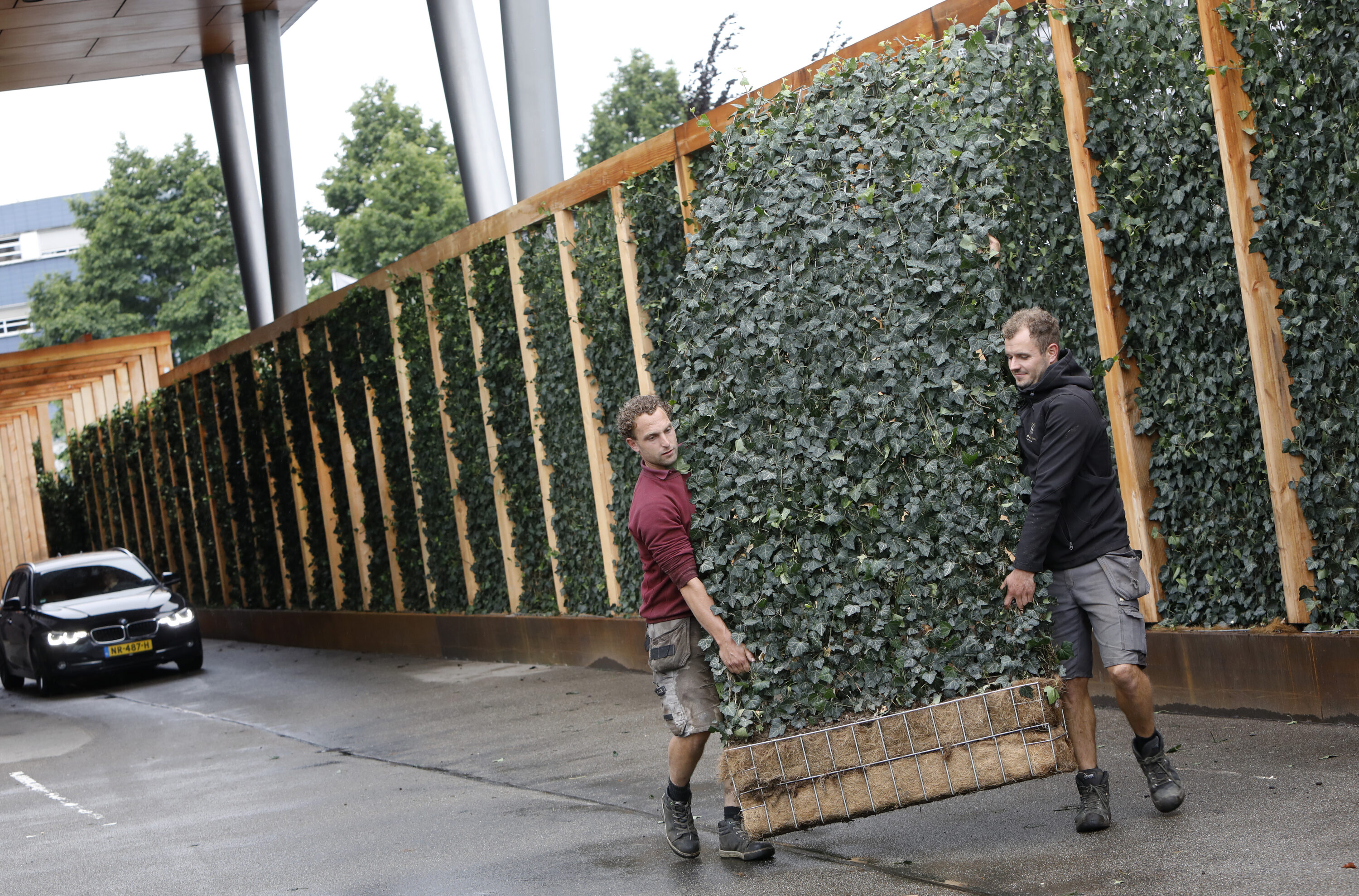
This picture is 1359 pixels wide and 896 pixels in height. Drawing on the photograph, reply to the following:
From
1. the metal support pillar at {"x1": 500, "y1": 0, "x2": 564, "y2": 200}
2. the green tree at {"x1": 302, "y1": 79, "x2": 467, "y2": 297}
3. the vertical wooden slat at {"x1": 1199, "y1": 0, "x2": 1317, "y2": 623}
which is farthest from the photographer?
the green tree at {"x1": 302, "y1": 79, "x2": 467, "y2": 297}

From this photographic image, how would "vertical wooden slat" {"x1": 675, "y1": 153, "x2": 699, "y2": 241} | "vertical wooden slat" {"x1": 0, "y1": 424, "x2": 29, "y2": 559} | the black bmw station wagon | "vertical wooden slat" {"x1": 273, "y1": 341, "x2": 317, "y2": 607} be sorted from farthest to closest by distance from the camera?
"vertical wooden slat" {"x1": 0, "y1": 424, "x2": 29, "y2": 559}, "vertical wooden slat" {"x1": 273, "y1": 341, "x2": 317, "y2": 607}, the black bmw station wagon, "vertical wooden slat" {"x1": 675, "y1": 153, "x2": 699, "y2": 241}

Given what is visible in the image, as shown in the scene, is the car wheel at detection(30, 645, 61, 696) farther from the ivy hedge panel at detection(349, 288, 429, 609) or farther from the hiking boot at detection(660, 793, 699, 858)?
the hiking boot at detection(660, 793, 699, 858)

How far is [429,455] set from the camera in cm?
1393

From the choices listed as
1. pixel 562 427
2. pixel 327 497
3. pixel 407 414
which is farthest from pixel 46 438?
pixel 562 427

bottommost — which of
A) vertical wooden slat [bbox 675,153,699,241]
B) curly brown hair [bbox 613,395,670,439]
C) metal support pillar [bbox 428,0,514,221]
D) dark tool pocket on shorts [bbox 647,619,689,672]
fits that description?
dark tool pocket on shorts [bbox 647,619,689,672]

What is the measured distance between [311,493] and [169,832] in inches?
414

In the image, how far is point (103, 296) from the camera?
5878 centimetres

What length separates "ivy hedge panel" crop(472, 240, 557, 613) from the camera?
476 inches

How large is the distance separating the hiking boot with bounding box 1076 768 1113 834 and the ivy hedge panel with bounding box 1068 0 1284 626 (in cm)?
191

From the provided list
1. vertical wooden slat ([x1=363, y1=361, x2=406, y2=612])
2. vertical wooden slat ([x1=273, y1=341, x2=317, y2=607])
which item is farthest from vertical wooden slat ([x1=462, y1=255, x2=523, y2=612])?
vertical wooden slat ([x1=273, y1=341, x2=317, y2=607])

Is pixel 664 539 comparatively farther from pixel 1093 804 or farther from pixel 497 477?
pixel 497 477

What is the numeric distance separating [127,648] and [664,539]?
1177cm

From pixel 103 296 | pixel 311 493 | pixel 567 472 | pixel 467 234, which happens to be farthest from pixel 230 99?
pixel 103 296

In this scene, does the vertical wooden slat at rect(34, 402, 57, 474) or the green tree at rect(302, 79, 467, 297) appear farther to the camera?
the green tree at rect(302, 79, 467, 297)
